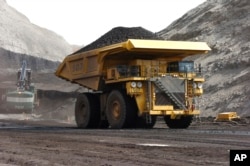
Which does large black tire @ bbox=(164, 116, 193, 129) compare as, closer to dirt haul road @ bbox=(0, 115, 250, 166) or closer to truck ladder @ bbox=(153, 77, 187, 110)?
truck ladder @ bbox=(153, 77, 187, 110)

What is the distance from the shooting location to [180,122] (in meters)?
20.2

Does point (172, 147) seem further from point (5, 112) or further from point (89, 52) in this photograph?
point (5, 112)

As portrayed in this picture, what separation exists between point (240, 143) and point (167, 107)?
6890 millimetres

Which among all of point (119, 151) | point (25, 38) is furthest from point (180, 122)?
point (25, 38)

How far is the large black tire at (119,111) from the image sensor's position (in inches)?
744

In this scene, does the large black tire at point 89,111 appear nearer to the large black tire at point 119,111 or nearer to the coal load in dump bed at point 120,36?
the large black tire at point 119,111

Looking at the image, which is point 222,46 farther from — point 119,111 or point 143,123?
point 119,111

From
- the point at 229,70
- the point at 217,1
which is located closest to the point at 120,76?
the point at 229,70

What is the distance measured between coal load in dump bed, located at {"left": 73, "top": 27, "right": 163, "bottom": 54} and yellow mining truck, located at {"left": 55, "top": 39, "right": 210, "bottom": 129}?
551mm

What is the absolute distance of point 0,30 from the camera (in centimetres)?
8662

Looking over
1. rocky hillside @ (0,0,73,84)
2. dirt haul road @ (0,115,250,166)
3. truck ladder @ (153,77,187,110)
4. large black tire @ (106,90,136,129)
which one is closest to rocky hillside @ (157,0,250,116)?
truck ladder @ (153,77,187,110)

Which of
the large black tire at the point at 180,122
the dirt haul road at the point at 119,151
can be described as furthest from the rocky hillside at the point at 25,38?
the dirt haul road at the point at 119,151

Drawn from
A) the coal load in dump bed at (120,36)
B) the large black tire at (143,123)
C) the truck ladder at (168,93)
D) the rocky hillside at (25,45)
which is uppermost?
the rocky hillside at (25,45)

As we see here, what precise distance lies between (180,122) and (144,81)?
2.37 m
